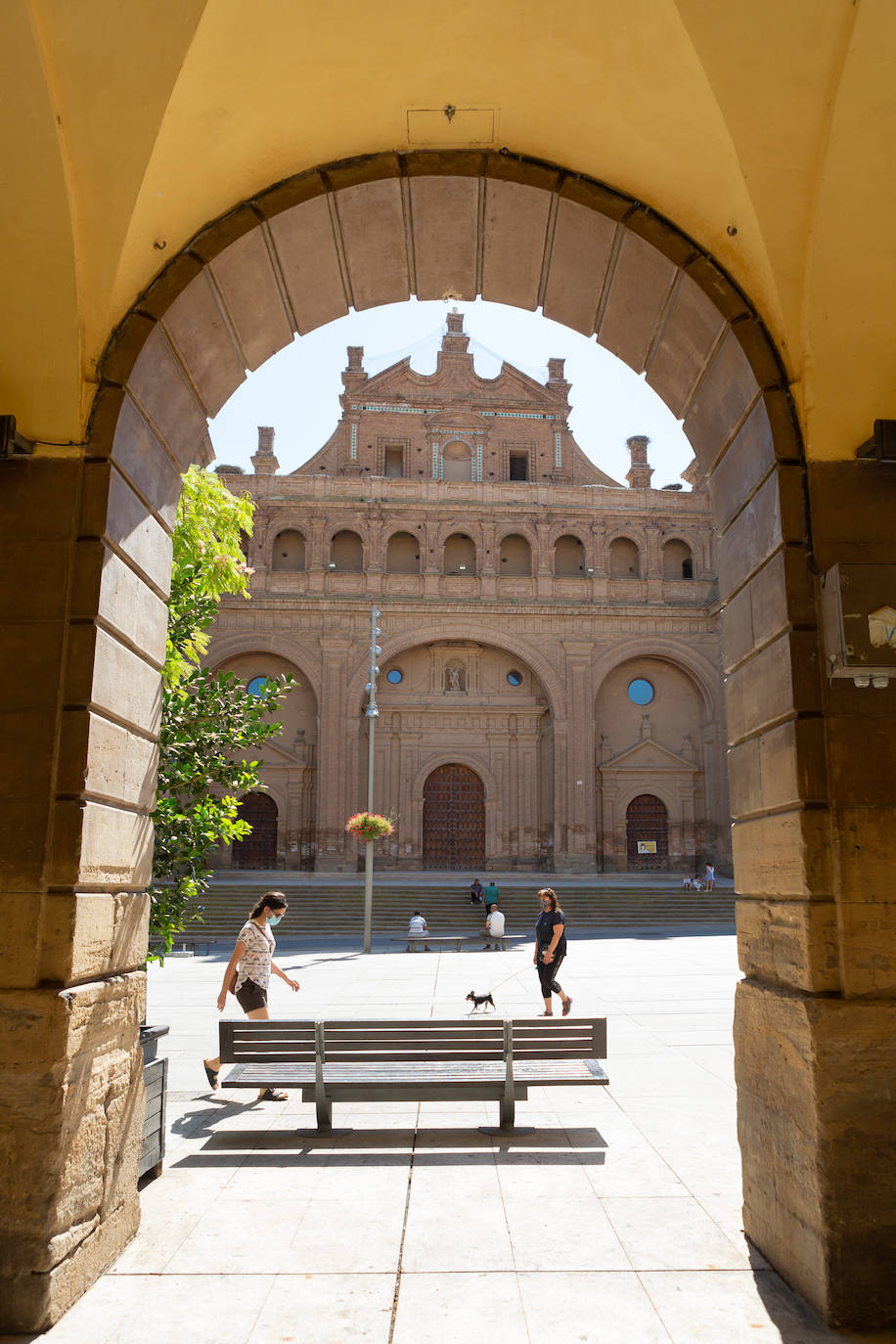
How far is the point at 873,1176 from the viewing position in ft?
11.9

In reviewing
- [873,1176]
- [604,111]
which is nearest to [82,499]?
[604,111]

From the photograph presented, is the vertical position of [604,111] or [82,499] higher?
[604,111]

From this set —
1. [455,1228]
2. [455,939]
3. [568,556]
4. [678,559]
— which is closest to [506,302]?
[455,1228]

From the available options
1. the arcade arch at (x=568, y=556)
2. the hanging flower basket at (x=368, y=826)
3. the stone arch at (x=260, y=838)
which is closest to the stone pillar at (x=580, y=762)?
the arcade arch at (x=568, y=556)

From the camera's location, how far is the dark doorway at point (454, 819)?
33.9 m

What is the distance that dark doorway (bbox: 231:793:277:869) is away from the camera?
33125 mm

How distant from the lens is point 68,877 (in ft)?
12.4

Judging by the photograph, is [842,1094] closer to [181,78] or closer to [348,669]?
[181,78]

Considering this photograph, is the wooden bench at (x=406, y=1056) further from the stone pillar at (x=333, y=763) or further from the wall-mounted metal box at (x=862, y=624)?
the stone pillar at (x=333, y=763)

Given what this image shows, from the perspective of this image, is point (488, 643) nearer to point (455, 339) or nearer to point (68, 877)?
point (455, 339)

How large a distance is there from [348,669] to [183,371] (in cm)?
2870

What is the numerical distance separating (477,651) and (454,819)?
6062mm

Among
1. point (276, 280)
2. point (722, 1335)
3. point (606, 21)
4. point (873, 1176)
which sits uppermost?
point (606, 21)

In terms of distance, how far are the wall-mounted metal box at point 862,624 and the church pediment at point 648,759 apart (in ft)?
101
